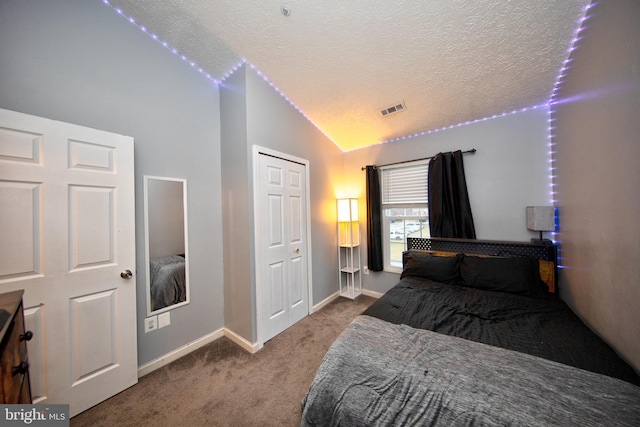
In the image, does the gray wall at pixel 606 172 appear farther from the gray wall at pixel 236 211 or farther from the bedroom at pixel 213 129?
the gray wall at pixel 236 211

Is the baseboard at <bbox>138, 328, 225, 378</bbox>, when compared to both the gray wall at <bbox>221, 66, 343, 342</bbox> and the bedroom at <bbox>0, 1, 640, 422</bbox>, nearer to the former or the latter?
the bedroom at <bbox>0, 1, 640, 422</bbox>

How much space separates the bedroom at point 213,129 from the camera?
121cm

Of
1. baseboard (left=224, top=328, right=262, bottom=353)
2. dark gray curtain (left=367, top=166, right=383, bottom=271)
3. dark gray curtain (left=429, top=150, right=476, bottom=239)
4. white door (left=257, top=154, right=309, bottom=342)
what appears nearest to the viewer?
baseboard (left=224, top=328, right=262, bottom=353)

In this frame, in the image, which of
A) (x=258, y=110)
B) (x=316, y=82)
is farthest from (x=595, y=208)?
(x=258, y=110)

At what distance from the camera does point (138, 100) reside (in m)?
1.88

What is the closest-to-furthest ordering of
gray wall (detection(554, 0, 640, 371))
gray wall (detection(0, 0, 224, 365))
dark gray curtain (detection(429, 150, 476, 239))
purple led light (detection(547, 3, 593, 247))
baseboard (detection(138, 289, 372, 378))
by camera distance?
gray wall (detection(554, 0, 640, 371)) → gray wall (detection(0, 0, 224, 365)) → purple led light (detection(547, 3, 593, 247)) → baseboard (detection(138, 289, 372, 378)) → dark gray curtain (detection(429, 150, 476, 239))

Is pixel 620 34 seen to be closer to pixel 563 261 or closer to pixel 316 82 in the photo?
pixel 563 261

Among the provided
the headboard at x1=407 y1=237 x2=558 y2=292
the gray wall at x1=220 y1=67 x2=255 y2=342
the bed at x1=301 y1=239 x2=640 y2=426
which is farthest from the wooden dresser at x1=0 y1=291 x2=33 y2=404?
the headboard at x1=407 y1=237 x2=558 y2=292

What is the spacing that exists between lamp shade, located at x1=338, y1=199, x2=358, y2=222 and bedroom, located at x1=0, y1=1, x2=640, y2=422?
2.12ft

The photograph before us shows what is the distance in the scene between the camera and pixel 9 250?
1281 mm

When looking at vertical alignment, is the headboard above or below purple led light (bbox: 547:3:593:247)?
below

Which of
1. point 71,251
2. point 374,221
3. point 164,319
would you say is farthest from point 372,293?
point 71,251

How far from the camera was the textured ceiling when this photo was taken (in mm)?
1550

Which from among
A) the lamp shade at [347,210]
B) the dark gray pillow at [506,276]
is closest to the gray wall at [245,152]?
the lamp shade at [347,210]
